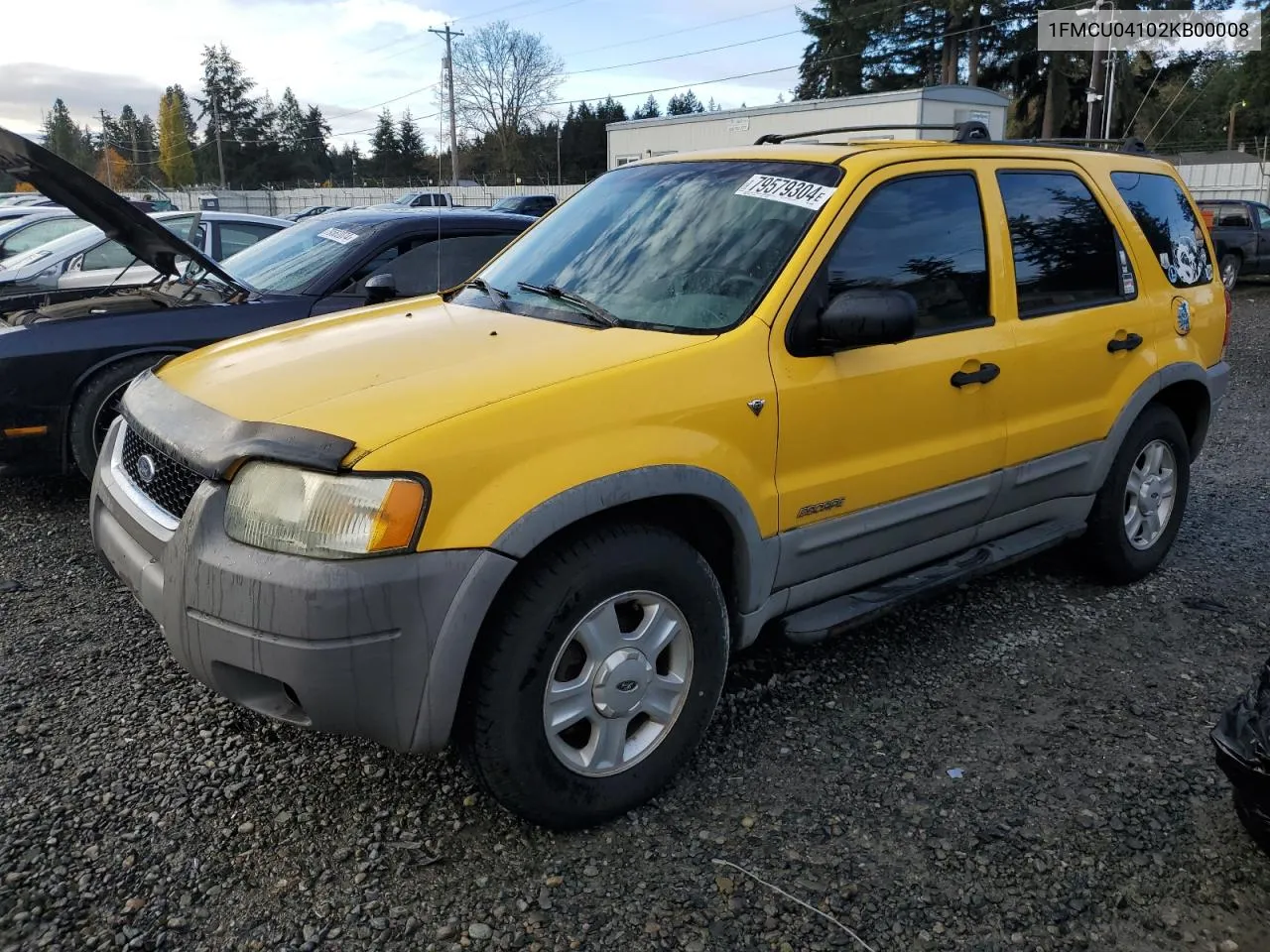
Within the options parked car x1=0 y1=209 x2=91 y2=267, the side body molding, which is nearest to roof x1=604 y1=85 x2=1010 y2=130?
parked car x1=0 y1=209 x2=91 y2=267

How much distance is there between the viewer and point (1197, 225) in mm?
4684

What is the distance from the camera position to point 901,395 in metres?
3.24

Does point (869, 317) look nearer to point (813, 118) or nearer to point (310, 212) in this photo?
point (310, 212)

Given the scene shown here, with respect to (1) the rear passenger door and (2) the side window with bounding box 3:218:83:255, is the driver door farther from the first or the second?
(2) the side window with bounding box 3:218:83:255

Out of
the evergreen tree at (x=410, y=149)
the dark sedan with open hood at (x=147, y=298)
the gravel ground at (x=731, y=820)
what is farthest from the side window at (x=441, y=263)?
the evergreen tree at (x=410, y=149)

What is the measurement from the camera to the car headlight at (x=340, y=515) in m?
2.25

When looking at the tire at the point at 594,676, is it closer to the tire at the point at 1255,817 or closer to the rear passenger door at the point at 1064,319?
the tire at the point at 1255,817

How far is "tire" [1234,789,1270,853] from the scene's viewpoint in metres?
2.46

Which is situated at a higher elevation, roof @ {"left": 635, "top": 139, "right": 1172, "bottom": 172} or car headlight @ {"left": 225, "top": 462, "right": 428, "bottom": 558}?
roof @ {"left": 635, "top": 139, "right": 1172, "bottom": 172}

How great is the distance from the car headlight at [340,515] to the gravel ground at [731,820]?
2.92 ft

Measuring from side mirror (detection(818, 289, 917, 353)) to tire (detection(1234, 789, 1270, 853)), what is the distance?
150 cm

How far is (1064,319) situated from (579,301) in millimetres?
1911

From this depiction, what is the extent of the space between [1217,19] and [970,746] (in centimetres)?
5173

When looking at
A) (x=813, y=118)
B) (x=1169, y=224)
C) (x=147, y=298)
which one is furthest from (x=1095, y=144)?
(x=813, y=118)
